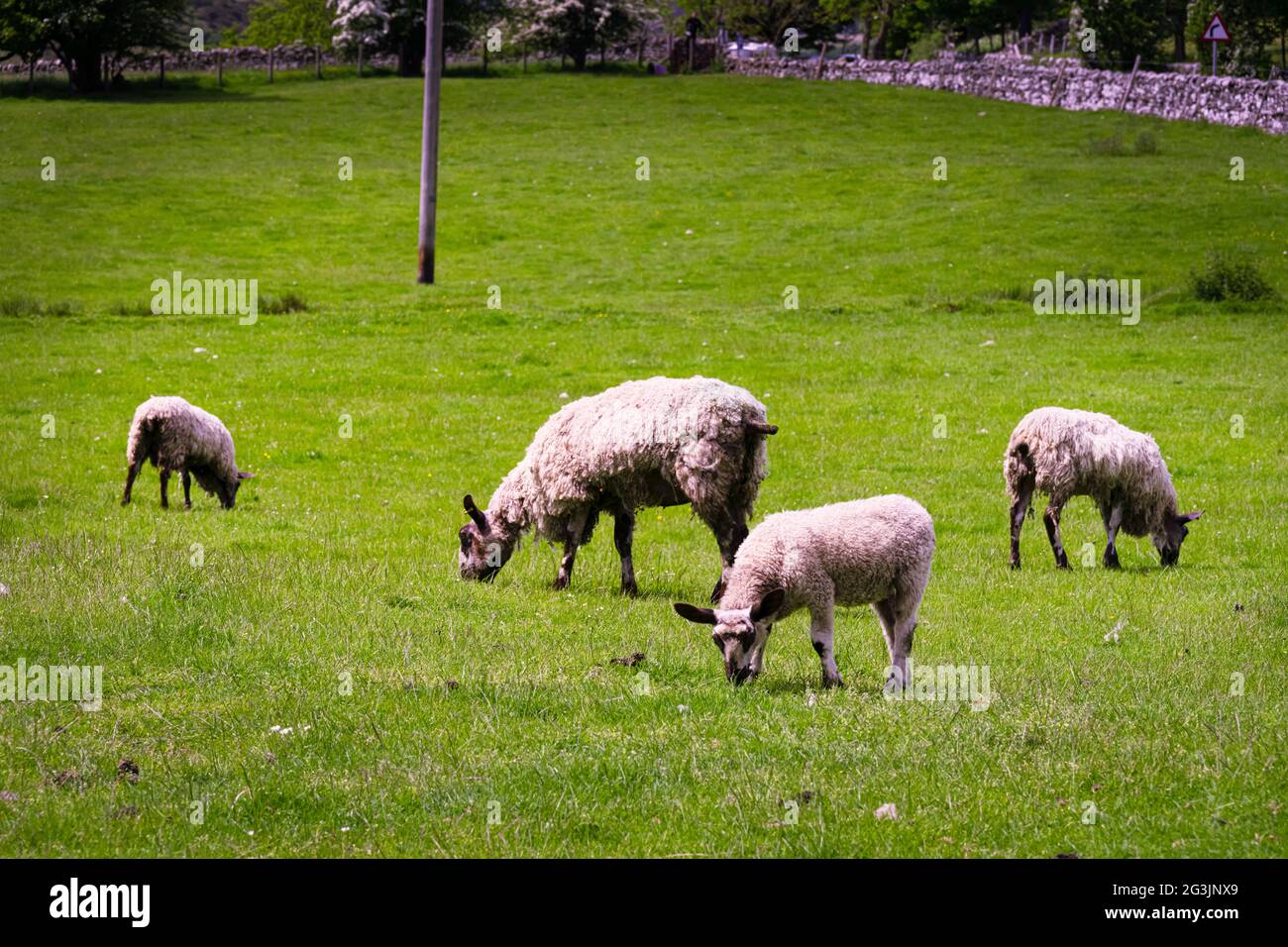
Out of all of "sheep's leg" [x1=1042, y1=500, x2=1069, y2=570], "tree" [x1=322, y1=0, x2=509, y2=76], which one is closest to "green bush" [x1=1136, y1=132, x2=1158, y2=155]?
"tree" [x1=322, y1=0, x2=509, y2=76]

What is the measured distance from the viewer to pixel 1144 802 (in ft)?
23.9

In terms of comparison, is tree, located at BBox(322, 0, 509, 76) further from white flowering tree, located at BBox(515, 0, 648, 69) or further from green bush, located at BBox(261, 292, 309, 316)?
green bush, located at BBox(261, 292, 309, 316)

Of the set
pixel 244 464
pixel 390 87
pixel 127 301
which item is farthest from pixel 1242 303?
pixel 390 87

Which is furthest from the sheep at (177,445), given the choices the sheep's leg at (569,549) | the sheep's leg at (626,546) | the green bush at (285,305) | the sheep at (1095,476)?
the green bush at (285,305)

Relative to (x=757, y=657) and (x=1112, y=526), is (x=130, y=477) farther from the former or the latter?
(x=1112, y=526)

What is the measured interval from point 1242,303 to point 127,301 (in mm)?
26444

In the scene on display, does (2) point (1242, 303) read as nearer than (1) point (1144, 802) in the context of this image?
No

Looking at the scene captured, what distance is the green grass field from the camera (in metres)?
7.36

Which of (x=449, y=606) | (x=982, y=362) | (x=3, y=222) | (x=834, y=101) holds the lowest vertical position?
(x=449, y=606)

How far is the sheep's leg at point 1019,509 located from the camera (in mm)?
15719

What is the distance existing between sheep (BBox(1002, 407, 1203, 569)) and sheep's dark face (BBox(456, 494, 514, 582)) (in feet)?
18.4

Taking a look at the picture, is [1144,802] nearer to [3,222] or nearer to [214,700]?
[214,700]

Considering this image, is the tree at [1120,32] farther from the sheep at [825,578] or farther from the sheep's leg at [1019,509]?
the sheep at [825,578]

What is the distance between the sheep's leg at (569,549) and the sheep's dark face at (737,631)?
4.28 meters
